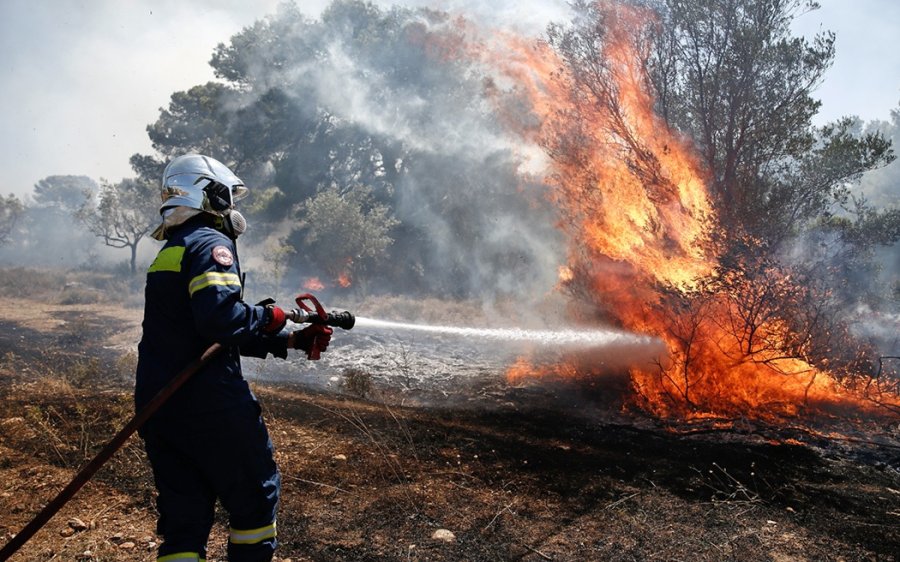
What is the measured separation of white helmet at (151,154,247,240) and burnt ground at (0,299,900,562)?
2.26 m

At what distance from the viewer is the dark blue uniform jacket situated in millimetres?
2814

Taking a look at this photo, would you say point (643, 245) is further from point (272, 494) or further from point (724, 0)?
point (272, 494)

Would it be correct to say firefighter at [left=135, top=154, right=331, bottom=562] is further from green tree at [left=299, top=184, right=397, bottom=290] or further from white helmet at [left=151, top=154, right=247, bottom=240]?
green tree at [left=299, top=184, right=397, bottom=290]

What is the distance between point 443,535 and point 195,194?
288 cm

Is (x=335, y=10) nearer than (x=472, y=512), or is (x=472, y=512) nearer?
(x=472, y=512)

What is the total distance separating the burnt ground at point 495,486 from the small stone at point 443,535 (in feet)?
0.10

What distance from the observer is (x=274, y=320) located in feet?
10.3

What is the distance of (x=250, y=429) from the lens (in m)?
2.94

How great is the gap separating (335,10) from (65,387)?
28.3m

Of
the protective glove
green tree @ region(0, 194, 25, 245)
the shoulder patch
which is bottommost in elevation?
the protective glove

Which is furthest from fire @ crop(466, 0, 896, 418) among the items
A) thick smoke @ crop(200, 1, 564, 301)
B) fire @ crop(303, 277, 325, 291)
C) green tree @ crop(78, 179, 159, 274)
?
green tree @ crop(78, 179, 159, 274)

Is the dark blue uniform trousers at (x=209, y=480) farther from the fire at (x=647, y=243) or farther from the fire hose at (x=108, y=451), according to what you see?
the fire at (x=647, y=243)

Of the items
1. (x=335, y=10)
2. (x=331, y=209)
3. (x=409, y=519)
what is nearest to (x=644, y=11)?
(x=409, y=519)

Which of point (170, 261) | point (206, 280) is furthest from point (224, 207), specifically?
point (206, 280)
